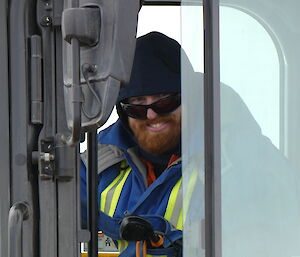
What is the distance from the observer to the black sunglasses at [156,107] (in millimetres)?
2449

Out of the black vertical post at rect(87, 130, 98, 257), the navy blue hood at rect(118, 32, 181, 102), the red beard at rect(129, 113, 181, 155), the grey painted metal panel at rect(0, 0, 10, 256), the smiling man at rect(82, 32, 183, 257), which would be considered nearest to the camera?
the grey painted metal panel at rect(0, 0, 10, 256)

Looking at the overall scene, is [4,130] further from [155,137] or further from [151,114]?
[155,137]

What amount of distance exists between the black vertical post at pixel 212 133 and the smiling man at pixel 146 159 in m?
0.65

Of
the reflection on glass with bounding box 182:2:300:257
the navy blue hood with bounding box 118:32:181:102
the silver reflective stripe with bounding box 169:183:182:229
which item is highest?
the navy blue hood with bounding box 118:32:181:102

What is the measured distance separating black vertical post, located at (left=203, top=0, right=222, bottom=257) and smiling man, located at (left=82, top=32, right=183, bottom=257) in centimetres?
65

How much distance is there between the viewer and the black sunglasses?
2.45 meters

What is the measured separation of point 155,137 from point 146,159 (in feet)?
0.29

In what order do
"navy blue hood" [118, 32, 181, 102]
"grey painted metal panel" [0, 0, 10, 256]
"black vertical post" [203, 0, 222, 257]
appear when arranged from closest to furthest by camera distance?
"black vertical post" [203, 0, 222, 257]
"grey painted metal panel" [0, 0, 10, 256]
"navy blue hood" [118, 32, 181, 102]

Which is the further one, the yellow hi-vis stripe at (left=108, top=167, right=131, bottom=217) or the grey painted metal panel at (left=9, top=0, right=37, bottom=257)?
the yellow hi-vis stripe at (left=108, top=167, right=131, bottom=217)

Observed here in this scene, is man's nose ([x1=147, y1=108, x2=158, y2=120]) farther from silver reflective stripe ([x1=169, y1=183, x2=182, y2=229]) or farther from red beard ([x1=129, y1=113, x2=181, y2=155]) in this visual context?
silver reflective stripe ([x1=169, y1=183, x2=182, y2=229])

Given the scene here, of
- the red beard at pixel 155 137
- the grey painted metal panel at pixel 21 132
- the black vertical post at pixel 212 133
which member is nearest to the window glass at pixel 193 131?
the black vertical post at pixel 212 133

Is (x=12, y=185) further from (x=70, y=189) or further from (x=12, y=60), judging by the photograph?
(x=12, y=60)

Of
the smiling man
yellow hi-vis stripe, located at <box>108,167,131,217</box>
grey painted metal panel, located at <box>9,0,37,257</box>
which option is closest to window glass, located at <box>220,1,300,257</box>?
grey painted metal panel, located at <box>9,0,37,257</box>

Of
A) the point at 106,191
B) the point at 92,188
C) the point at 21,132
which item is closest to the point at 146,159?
the point at 106,191
